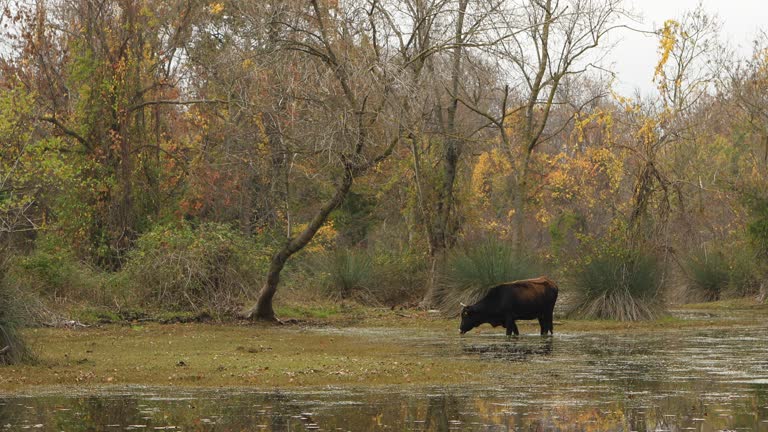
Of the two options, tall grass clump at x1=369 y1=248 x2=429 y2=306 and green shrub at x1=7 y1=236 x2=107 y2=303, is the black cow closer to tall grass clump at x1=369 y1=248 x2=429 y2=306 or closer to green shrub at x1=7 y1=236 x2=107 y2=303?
green shrub at x1=7 y1=236 x2=107 y2=303

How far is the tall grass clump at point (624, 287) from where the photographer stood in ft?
96.4

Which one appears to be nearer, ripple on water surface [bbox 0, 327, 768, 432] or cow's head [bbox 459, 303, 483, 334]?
ripple on water surface [bbox 0, 327, 768, 432]

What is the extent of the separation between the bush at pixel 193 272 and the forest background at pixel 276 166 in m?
0.06

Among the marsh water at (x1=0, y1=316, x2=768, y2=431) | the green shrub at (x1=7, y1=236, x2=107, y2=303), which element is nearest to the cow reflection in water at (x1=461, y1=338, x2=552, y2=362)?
the marsh water at (x1=0, y1=316, x2=768, y2=431)

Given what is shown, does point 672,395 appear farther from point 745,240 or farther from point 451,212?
point 745,240

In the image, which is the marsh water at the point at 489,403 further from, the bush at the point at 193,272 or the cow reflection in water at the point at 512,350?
the bush at the point at 193,272

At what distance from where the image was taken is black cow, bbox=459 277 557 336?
25.2 metres

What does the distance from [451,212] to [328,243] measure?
31.7 feet

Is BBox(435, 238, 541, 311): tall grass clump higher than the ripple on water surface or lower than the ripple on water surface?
higher

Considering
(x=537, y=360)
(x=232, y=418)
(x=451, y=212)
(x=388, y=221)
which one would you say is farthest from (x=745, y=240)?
(x=232, y=418)

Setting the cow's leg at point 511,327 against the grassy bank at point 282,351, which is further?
the cow's leg at point 511,327

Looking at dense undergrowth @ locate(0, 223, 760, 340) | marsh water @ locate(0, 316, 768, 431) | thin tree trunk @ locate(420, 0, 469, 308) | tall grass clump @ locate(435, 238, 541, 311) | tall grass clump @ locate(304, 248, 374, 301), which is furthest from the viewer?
tall grass clump @ locate(304, 248, 374, 301)

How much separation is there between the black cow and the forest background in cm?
436

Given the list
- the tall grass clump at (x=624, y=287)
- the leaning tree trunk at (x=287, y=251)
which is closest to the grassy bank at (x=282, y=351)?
the tall grass clump at (x=624, y=287)
